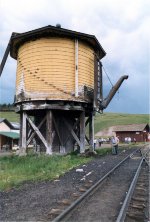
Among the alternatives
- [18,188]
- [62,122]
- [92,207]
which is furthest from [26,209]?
[62,122]

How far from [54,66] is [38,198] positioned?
12.2 metres

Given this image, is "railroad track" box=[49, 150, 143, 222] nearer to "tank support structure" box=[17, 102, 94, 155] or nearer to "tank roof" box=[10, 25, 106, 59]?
"tank support structure" box=[17, 102, 94, 155]

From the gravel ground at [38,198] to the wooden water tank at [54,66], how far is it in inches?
342

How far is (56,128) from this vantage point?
20141mm

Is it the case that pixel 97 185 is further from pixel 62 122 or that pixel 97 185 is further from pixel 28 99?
pixel 62 122

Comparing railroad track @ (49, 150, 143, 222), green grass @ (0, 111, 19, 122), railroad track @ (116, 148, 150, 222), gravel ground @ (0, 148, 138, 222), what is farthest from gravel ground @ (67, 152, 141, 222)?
green grass @ (0, 111, 19, 122)

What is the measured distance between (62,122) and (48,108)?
10.6ft

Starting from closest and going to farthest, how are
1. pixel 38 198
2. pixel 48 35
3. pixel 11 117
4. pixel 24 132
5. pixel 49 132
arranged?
pixel 38 198
pixel 49 132
pixel 48 35
pixel 24 132
pixel 11 117

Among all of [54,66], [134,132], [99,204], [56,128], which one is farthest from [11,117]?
[99,204]

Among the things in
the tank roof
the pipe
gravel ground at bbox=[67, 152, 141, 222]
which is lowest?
gravel ground at bbox=[67, 152, 141, 222]

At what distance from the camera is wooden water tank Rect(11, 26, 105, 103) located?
18.8 m

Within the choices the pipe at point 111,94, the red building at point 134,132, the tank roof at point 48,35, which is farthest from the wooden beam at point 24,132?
the red building at point 134,132

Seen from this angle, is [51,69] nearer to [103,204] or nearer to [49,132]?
[49,132]

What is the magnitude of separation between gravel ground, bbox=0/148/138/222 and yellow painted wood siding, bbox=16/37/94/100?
864 centimetres
